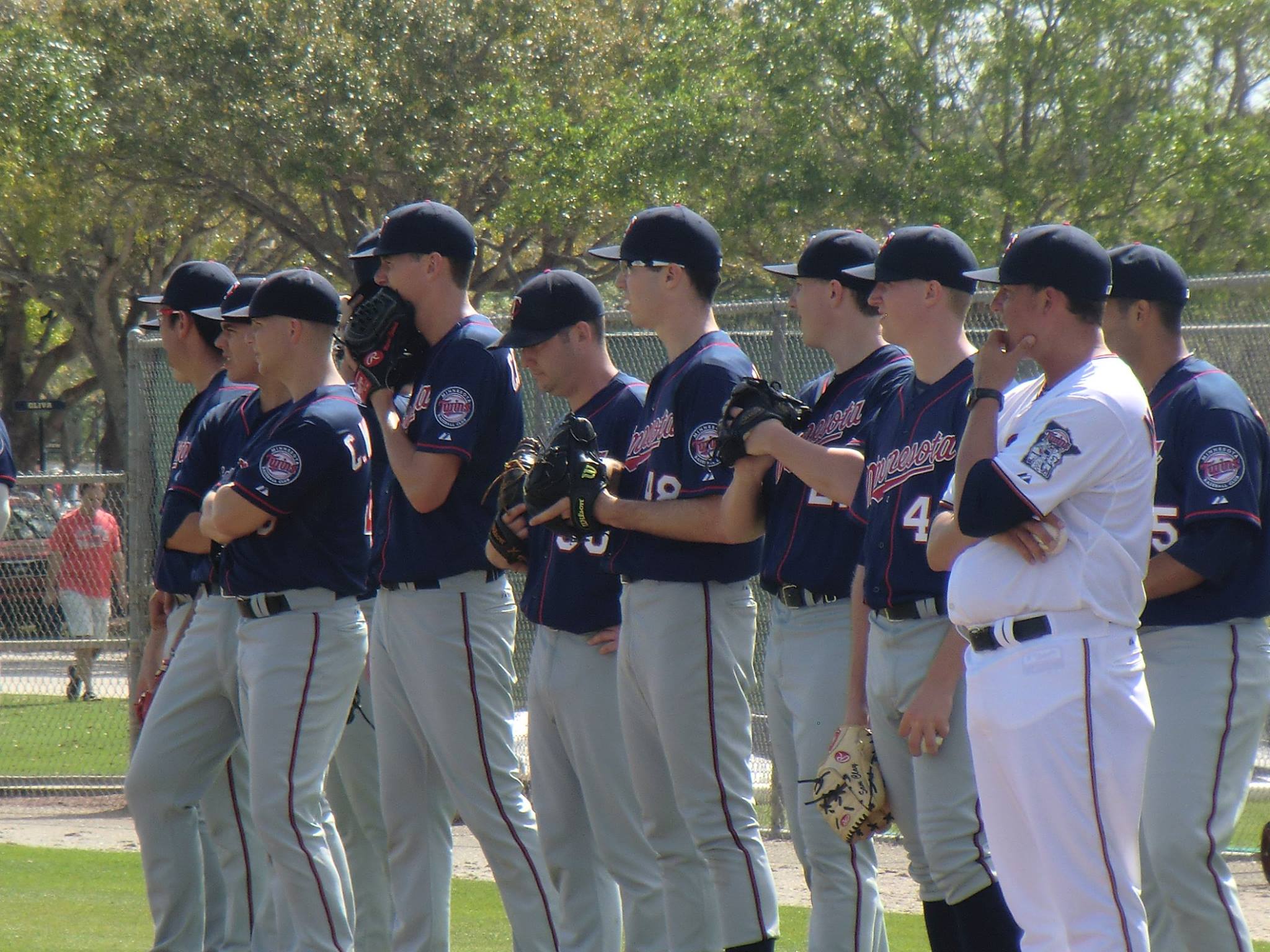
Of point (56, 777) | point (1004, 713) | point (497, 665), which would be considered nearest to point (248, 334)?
point (497, 665)

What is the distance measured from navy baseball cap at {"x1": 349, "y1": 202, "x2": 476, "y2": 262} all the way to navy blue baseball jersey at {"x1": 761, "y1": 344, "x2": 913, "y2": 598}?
1293 mm

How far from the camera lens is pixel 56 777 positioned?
9.58 meters

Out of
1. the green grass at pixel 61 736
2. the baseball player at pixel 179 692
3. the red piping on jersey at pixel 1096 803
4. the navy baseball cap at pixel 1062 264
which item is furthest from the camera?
the green grass at pixel 61 736

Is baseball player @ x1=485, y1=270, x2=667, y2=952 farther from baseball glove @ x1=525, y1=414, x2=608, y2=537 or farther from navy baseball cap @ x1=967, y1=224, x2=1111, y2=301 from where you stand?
navy baseball cap @ x1=967, y1=224, x2=1111, y2=301

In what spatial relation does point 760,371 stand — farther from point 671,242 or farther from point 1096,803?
point 1096,803

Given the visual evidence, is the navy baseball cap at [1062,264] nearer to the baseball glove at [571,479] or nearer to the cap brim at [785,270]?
the cap brim at [785,270]

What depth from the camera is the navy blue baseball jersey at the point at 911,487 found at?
3.63 meters

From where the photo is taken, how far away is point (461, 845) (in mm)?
7969

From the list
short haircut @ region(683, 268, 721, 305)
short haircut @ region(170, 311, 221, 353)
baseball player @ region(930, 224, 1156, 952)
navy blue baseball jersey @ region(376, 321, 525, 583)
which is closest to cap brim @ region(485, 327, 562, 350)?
navy blue baseball jersey @ region(376, 321, 525, 583)

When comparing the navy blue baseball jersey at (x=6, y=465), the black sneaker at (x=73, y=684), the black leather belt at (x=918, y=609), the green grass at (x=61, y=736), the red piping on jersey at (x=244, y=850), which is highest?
the navy blue baseball jersey at (x=6, y=465)

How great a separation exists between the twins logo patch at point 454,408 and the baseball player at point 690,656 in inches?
20.0

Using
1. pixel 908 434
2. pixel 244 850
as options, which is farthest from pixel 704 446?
pixel 244 850

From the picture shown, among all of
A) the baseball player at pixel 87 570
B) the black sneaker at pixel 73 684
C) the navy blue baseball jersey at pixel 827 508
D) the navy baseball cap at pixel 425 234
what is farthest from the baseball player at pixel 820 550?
the black sneaker at pixel 73 684

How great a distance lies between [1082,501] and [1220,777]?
110cm
